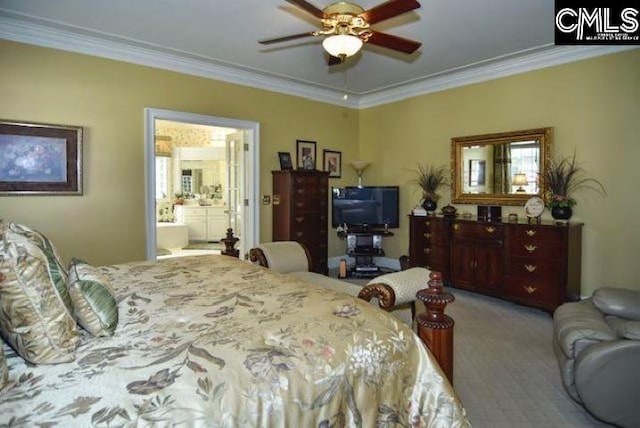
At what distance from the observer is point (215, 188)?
960 cm

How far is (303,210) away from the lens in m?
5.18

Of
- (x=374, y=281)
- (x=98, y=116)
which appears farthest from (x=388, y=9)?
(x=98, y=116)

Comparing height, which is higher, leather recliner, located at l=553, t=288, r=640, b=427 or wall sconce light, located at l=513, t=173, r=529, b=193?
wall sconce light, located at l=513, t=173, r=529, b=193

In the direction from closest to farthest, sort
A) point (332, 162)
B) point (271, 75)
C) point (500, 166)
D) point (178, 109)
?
point (178, 109) < point (500, 166) < point (271, 75) < point (332, 162)

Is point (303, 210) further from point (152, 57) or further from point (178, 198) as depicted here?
point (178, 198)

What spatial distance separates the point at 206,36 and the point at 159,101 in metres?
1.01

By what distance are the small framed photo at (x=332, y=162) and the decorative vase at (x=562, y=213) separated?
315 cm

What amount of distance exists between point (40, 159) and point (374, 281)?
3.47 meters

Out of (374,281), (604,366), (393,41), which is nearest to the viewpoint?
(604,366)

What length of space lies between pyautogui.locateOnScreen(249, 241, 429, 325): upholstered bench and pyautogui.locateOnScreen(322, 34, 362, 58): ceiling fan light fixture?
1.64m

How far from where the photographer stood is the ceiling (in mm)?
3188

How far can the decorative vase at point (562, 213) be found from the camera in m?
3.90

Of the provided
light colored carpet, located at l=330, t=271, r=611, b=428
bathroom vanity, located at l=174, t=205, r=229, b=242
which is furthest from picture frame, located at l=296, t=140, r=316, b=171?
bathroom vanity, located at l=174, t=205, r=229, b=242

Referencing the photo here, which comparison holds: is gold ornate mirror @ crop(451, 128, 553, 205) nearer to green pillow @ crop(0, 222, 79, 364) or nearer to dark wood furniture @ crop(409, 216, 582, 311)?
dark wood furniture @ crop(409, 216, 582, 311)
